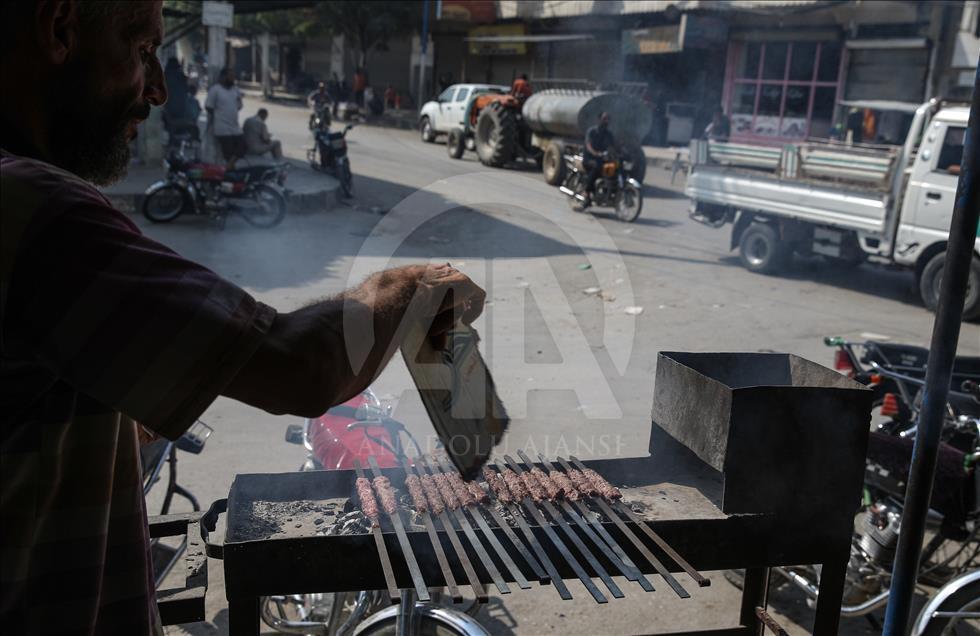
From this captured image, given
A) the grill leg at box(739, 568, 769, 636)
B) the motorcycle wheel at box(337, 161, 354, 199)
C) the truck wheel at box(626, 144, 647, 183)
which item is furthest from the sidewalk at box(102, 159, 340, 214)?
the grill leg at box(739, 568, 769, 636)

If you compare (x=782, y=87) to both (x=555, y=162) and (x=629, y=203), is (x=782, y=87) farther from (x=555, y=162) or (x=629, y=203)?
(x=629, y=203)

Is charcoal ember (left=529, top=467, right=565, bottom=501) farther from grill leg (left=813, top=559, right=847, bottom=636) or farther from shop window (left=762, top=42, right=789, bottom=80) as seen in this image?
shop window (left=762, top=42, right=789, bottom=80)

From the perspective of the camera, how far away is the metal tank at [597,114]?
16.8 metres

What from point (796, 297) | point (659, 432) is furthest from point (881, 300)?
point (659, 432)

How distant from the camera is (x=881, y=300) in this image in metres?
9.84

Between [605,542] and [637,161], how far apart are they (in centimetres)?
1494

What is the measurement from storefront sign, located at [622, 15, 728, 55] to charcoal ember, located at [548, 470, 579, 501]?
20.2 m

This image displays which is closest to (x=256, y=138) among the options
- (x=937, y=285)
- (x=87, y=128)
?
(x=937, y=285)

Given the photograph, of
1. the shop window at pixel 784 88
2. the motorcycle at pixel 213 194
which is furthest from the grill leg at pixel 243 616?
the shop window at pixel 784 88

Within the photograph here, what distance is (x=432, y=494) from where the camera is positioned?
2.37 m

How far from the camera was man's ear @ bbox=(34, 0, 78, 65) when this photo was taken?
117 cm

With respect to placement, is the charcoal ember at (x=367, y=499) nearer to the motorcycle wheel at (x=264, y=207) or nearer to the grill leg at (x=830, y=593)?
the grill leg at (x=830, y=593)

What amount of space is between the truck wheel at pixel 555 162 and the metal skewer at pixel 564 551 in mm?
14901

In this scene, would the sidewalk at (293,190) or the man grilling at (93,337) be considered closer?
the man grilling at (93,337)
